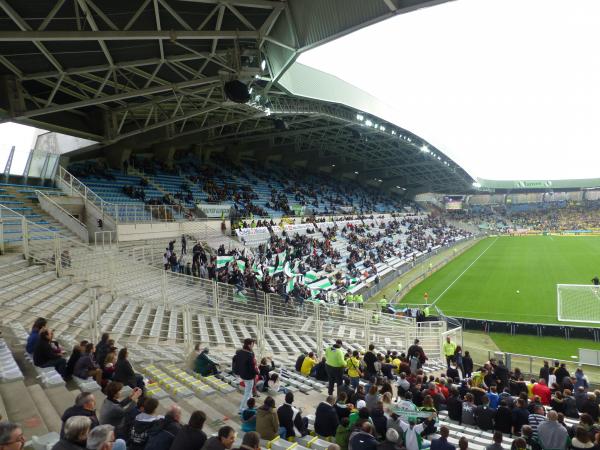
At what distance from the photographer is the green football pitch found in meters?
22.1

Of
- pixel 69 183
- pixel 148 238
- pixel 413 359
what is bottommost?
pixel 413 359

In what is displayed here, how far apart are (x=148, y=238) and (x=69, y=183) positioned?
5052 mm

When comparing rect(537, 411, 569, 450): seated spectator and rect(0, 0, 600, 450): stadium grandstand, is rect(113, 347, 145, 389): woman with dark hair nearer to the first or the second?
rect(0, 0, 600, 450): stadium grandstand

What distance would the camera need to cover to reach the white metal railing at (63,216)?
17.8 m

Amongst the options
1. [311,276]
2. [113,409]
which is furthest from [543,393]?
[311,276]

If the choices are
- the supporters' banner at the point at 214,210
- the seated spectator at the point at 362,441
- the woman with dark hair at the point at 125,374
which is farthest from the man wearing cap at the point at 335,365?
the supporters' banner at the point at 214,210

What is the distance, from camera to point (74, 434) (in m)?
3.42

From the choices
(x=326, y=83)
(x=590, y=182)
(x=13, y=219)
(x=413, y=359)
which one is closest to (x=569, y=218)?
(x=590, y=182)

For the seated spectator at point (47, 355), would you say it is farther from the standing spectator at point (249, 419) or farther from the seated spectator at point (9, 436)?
the seated spectator at point (9, 436)

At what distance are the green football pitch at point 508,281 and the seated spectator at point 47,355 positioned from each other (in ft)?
64.3

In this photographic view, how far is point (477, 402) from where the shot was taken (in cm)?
834

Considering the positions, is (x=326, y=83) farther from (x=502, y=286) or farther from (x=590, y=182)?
(x=590, y=182)

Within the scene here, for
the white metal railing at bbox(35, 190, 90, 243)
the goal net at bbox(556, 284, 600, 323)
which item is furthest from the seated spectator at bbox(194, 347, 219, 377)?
the goal net at bbox(556, 284, 600, 323)

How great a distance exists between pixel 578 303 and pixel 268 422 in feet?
76.5
